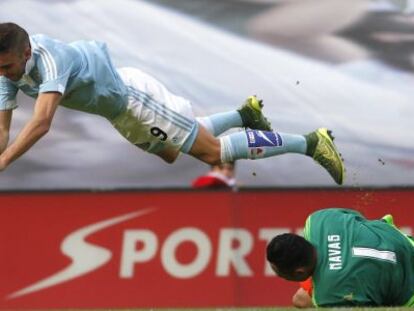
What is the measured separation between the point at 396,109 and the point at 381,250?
4.96 metres

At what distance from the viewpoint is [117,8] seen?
44.4ft

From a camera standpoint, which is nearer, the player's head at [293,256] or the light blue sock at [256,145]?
the player's head at [293,256]

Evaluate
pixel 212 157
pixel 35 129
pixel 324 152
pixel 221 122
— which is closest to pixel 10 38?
pixel 35 129

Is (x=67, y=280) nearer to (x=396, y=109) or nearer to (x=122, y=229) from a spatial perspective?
(x=122, y=229)

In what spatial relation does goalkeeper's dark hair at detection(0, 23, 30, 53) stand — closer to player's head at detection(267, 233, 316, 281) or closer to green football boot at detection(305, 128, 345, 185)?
player's head at detection(267, 233, 316, 281)

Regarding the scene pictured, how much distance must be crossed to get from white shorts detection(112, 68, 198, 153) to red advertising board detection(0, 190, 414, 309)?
3277 millimetres

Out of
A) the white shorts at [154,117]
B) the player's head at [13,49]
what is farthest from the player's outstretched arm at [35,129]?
the white shorts at [154,117]

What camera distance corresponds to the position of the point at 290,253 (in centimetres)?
834

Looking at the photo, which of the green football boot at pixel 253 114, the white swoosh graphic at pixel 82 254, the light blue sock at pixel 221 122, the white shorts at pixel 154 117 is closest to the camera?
the white shorts at pixel 154 117

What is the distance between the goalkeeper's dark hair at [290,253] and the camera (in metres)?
8.32

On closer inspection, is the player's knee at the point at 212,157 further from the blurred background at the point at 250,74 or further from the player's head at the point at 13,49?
the blurred background at the point at 250,74

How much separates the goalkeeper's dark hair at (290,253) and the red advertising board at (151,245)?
425 cm

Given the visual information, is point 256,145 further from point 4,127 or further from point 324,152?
point 4,127

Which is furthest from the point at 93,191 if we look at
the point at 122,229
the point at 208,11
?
the point at 208,11
